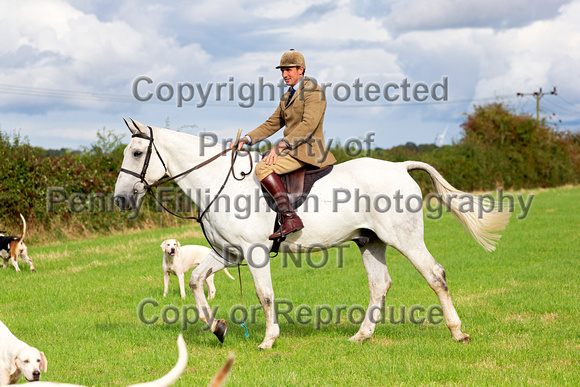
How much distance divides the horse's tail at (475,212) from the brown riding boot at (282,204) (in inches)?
73.4

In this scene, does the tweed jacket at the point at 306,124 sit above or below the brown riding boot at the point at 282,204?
above

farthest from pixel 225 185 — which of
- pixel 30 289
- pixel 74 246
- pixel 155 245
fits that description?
pixel 74 246

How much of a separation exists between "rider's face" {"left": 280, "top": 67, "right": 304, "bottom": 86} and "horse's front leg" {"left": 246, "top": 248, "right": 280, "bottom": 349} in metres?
2.14

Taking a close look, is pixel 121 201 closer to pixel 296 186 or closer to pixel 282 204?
pixel 282 204

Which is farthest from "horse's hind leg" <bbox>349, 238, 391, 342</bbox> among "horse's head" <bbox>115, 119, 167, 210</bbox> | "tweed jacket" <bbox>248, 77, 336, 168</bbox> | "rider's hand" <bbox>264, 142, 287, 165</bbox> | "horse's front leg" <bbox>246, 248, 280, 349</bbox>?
"horse's head" <bbox>115, 119, 167, 210</bbox>

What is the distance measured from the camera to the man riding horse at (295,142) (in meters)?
6.88

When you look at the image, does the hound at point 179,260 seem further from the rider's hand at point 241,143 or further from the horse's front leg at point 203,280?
the rider's hand at point 241,143

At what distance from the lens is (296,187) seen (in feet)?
23.1

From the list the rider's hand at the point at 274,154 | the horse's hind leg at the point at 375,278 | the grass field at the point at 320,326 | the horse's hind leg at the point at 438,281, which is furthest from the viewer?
the horse's hind leg at the point at 375,278

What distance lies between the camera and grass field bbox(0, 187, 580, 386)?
5.96 meters

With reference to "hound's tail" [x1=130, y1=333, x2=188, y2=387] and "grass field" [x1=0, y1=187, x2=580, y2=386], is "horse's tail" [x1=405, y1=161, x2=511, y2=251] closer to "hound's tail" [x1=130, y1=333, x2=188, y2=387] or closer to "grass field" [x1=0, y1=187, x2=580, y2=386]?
"grass field" [x1=0, y1=187, x2=580, y2=386]

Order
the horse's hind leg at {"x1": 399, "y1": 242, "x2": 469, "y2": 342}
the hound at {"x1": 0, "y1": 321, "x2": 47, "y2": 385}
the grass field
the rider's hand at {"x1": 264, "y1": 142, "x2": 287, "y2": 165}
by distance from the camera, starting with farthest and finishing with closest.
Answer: the horse's hind leg at {"x1": 399, "y1": 242, "x2": 469, "y2": 342} → the rider's hand at {"x1": 264, "y1": 142, "x2": 287, "y2": 165} → the grass field → the hound at {"x1": 0, "y1": 321, "x2": 47, "y2": 385}

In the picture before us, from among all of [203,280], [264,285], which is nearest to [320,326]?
[264,285]

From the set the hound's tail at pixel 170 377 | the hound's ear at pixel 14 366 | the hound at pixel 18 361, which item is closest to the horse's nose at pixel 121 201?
the hound at pixel 18 361
